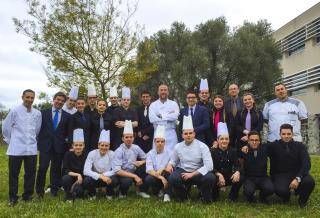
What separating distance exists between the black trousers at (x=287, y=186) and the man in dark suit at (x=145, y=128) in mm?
3070

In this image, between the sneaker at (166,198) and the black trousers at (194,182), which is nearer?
the black trousers at (194,182)

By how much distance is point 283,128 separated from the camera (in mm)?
7746

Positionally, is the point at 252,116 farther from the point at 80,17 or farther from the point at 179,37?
the point at 179,37

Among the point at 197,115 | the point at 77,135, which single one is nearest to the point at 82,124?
the point at 77,135

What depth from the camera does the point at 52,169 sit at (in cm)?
890

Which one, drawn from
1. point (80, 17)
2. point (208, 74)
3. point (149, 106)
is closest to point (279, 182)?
point (149, 106)

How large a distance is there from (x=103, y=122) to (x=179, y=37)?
2316 cm

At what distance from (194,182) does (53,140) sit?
309 cm

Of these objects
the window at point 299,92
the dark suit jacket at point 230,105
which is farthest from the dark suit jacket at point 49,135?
the window at point 299,92

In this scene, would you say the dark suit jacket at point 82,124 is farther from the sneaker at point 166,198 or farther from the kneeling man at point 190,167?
the sneaker at point 166,198

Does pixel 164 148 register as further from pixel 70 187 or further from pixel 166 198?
pixel 70 187

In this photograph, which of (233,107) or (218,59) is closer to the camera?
(233,107)

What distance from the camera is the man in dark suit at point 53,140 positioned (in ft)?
28.4

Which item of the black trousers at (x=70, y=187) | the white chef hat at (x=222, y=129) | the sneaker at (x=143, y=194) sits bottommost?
the sneaker at (x=143, y=194)
